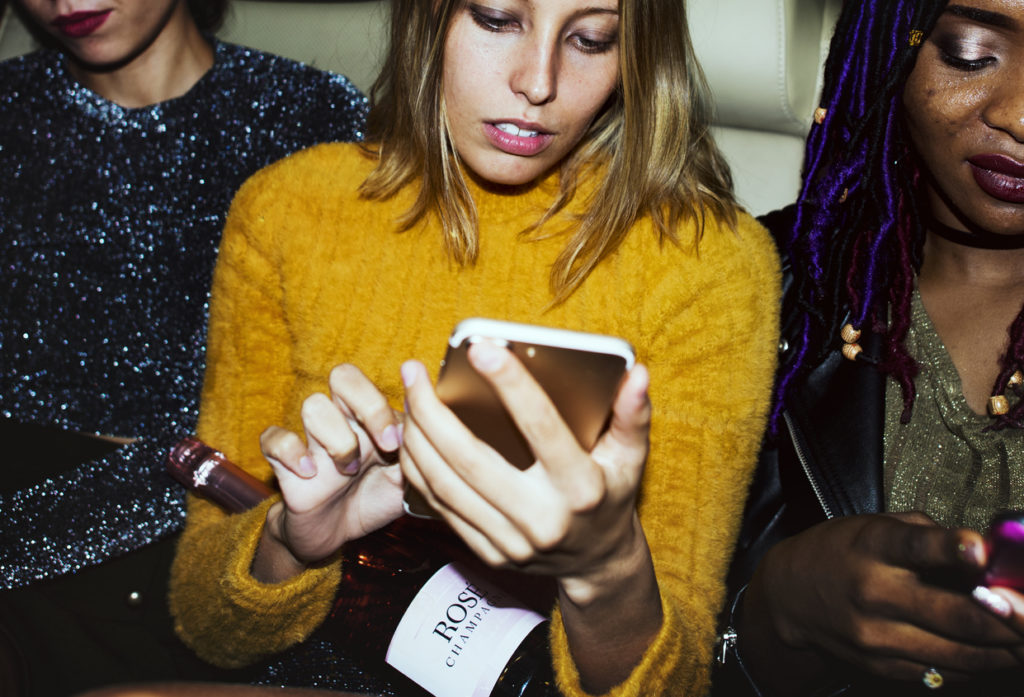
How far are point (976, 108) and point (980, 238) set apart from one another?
189 millimetres

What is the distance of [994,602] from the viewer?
0.72 meters

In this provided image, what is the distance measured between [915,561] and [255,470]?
0.80 metres

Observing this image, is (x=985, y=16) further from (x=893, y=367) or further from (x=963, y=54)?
(x=893, y=367)

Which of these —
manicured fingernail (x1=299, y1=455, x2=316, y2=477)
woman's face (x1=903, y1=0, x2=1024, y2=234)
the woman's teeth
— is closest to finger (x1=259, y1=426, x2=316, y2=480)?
manicured fingernail (x1=299, y1=455, x2=316, y2=477)

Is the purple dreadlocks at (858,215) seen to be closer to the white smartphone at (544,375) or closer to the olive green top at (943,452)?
the olive green top at (943,452)

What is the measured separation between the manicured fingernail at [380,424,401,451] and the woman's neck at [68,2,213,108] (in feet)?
3.05

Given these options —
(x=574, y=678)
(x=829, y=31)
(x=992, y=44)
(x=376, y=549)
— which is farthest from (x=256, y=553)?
(x=829, y=31)

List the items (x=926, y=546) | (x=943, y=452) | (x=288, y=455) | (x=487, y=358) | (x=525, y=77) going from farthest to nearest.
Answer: (x=943, y=452) → (x=525, y=77) → (x=288, y=455) → (x=926, y=546) → (x=487, y=358)

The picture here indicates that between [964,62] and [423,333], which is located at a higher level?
[964,62]

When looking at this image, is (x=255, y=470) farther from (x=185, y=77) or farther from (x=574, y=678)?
(x=185, y=77)

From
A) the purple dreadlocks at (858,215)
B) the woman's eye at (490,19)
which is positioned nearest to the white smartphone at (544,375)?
the woman's eye at (490,19)

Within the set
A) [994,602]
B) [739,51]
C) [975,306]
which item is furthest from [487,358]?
[739,51]

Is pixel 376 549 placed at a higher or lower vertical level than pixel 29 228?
lower

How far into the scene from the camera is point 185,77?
1494mm
